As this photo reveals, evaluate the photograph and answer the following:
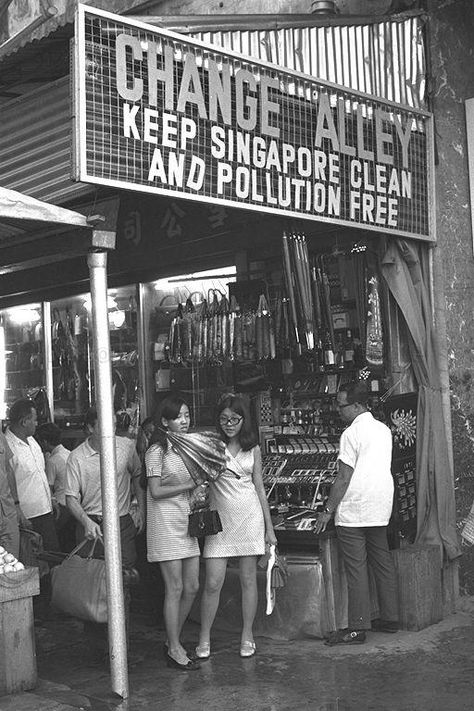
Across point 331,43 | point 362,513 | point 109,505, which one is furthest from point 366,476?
point 331,43

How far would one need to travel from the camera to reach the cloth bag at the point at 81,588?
5.76 m

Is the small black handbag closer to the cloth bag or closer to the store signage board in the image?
the cloth bag

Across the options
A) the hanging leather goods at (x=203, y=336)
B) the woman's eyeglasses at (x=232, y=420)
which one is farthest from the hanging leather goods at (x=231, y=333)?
the woman's eyeglasses at (x=232, y=420)

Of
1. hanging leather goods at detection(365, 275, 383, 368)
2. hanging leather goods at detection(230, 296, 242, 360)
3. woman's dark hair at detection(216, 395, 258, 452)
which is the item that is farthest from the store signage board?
hanging leather goods at detection(230, 296, 242, 360)

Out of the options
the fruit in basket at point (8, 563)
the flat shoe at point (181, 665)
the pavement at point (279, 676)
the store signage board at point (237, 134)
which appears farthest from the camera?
the flat shoe at point (181, 665)

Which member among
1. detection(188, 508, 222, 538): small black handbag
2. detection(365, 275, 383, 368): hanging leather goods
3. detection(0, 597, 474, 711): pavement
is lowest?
detection(0, 597, 474, 711): pavement

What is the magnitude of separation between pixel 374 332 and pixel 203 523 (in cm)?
222

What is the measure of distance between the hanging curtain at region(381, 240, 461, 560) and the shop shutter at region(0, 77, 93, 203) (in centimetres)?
270

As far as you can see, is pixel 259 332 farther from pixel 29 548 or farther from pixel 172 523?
pixel 29 548

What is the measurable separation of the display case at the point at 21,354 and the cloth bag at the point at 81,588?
230 inches

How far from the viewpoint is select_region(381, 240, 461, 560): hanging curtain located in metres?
7.25

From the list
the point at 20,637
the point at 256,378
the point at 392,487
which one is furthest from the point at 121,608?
the point at 256,378

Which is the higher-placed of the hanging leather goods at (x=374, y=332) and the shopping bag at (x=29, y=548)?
the hanging leather goods at (x=374, y=332)

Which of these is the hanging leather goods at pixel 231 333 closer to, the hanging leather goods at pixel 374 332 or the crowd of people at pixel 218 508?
the hanging leather goods at pixel 374 332
